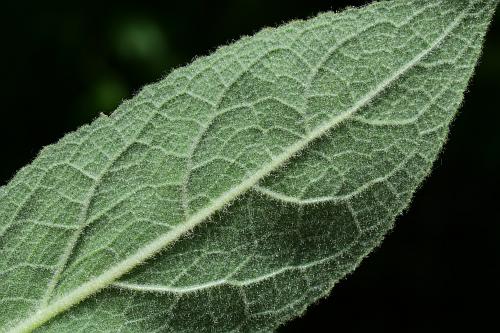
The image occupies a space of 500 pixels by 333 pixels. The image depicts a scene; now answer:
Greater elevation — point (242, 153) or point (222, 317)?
point (242, 153)

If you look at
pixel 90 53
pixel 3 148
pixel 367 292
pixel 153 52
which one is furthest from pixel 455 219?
pixel 3 148

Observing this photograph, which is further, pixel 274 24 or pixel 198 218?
pixel 274 24

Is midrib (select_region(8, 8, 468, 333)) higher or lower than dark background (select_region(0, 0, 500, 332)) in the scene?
higher

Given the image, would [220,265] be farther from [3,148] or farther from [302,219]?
[3,148]

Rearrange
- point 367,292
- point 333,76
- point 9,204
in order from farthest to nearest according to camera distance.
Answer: point 367,292 → point 9,204 → point 333,76

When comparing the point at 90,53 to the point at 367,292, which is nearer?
Answer: the point at 90,53
